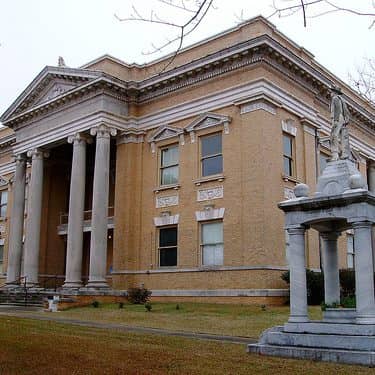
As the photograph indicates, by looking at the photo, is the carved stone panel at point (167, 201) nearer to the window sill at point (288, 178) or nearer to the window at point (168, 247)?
the window at point (168, 247)

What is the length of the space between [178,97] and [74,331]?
15.5m

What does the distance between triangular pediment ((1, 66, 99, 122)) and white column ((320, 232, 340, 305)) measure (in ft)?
63.2

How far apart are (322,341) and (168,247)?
57.6 feet

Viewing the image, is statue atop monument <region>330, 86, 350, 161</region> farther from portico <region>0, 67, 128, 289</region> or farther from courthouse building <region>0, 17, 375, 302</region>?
portico <region>0, 67, 128, 289</region>

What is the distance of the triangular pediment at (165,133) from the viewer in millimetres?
27481

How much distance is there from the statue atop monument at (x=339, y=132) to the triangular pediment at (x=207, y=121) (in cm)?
1373

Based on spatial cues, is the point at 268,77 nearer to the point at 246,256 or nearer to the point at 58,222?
the point at 246,256

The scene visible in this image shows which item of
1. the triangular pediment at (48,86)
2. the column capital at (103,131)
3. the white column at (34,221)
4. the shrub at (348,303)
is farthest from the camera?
the white column at (34,221)

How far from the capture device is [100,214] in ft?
90.1

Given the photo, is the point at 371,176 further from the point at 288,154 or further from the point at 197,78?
the point at 197,78

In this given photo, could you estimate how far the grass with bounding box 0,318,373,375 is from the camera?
8602mm

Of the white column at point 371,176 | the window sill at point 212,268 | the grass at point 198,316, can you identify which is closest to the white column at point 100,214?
the grass at point 198,316

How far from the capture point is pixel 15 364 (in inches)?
355

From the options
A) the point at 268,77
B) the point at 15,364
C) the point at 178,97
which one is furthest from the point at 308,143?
the point at 15,364
